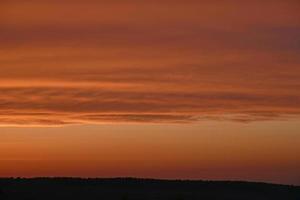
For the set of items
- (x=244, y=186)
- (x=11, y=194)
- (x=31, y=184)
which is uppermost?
(x=244, y=186)

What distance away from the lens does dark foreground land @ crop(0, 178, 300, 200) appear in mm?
58128

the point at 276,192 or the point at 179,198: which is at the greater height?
the point at 276,192

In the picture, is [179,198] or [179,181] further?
[179,181]

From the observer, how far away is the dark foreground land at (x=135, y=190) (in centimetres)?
5813

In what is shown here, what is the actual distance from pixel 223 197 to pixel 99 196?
808cm

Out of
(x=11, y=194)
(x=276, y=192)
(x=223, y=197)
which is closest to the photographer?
(x=11, y=194)

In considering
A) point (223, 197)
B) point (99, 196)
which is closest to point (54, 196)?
point (99, 196)

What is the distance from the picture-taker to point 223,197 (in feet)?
203

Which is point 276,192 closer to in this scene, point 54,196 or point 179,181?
point 179,181

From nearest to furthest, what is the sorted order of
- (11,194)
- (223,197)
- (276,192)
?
(11,194) → (223,197) → (276,192)

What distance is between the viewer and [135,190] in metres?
63.7

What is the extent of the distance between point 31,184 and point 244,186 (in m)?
14.8

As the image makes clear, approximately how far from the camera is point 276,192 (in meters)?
66.5

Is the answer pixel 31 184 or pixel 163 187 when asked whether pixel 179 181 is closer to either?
pixel 163 187
